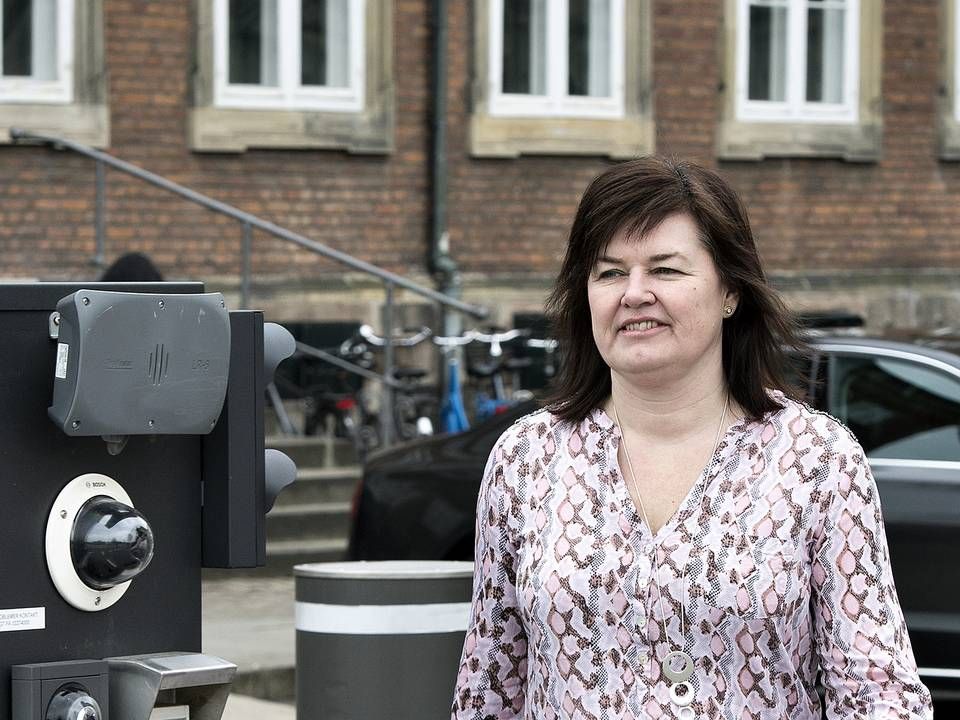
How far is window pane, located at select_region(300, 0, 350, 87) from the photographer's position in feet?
48.3

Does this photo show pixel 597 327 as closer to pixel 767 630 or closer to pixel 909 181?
pixel 767 630

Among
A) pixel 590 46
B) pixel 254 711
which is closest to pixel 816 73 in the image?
pixel 590 46

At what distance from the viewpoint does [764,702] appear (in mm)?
2936

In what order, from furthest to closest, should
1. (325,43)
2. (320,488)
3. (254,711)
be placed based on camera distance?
1. (325,43)
2. (320,488)
3. (254,711)

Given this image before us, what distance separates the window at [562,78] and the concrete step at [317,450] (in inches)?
117

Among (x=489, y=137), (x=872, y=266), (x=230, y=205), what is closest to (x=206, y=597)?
(x=230, y=205)

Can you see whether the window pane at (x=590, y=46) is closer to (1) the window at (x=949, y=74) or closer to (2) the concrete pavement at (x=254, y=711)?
(1) the window at (x=949, y=74)

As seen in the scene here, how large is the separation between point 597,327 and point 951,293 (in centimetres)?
1419

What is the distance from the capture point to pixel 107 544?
2.68 m

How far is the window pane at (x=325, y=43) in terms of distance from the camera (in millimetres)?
14727

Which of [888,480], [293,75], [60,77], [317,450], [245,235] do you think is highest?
[293,75]

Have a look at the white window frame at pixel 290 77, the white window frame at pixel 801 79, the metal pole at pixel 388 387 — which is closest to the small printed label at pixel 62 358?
the metal pole at pixel 388 387

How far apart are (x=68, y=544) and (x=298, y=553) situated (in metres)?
9.37

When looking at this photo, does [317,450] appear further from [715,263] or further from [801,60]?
[715,263]
